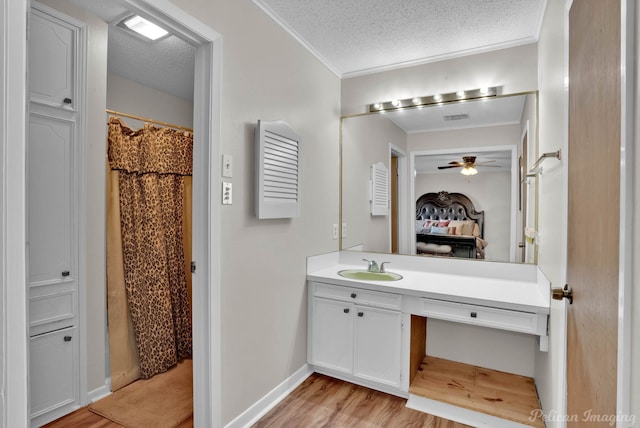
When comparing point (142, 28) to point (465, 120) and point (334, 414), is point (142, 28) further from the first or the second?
point (334, 414)

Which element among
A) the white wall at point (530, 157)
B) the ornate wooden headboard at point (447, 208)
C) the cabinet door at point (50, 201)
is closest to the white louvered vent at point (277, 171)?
the ornate wooden headboard at point (447, 208)

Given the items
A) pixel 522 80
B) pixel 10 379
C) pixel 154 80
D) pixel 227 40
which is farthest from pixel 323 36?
pixel 10 379

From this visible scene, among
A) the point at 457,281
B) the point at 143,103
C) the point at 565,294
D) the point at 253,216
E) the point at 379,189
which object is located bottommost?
the point at 457,281

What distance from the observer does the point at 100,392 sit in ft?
7.20

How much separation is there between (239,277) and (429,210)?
61.1 inches

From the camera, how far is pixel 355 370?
225cm

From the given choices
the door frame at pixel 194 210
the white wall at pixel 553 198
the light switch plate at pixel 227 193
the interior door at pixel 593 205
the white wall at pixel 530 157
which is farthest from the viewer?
the white wall at pixel 530 157

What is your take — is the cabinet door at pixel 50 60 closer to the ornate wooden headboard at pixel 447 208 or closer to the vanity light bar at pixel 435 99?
the vanity light bar at pixel 435 99

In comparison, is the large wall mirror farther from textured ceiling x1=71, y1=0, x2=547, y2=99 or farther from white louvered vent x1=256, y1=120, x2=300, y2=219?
white louvered vent x1=256, y1=120, x2=300, y2=219

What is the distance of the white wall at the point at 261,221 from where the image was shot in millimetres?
1760

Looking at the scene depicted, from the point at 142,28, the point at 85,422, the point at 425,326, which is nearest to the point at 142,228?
the point at 85,422

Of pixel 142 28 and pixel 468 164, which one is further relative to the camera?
pixel 468 164

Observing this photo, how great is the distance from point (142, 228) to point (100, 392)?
1.13 meters

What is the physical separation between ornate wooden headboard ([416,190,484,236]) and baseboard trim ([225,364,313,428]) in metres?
1.46
